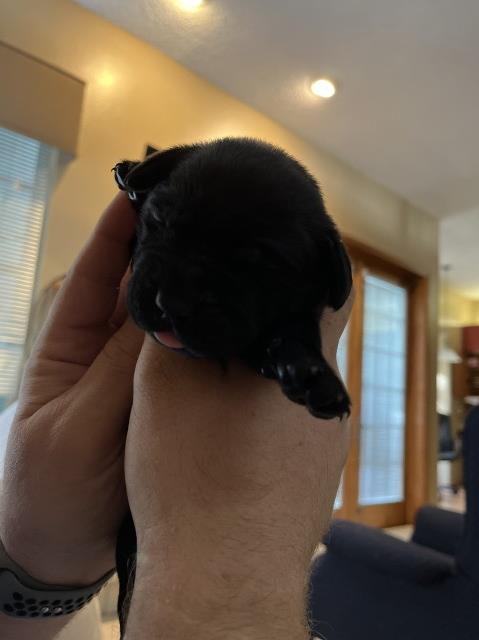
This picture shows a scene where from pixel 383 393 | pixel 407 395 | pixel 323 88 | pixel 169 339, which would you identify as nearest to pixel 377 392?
pixel 383 393

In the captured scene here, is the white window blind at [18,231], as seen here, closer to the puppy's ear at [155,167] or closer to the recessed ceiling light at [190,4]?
the recessed ceiling light at [190,4]

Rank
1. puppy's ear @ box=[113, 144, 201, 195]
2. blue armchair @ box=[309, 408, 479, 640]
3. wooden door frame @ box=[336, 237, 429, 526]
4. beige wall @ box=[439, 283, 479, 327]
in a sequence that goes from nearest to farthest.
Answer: puppy's ear @ box=[113, 144, 201, 195] → blue armchair @ box=[309, 408, 479, 640] → wooden door frame @ box=[336, 237, 429, 526] → beige wall @ box=[439, 283, 479, 327]

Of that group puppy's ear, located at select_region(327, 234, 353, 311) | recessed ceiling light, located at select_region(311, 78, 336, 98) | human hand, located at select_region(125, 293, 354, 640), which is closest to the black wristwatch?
human hand, located at select_region(125, 293, 354, 640)

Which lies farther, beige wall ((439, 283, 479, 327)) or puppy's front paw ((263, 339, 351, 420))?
beige wall ((439, 283, 479, 327))

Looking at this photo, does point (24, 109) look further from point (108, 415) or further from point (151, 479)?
point (151, 479)

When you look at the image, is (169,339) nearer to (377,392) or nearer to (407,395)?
(377,392)

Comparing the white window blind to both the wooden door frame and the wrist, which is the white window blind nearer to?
the wrist

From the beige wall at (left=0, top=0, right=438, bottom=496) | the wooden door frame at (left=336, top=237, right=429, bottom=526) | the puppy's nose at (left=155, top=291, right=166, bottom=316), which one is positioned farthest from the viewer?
the wooden door frame at (left=336, top=237, right=429, bottom=526)
